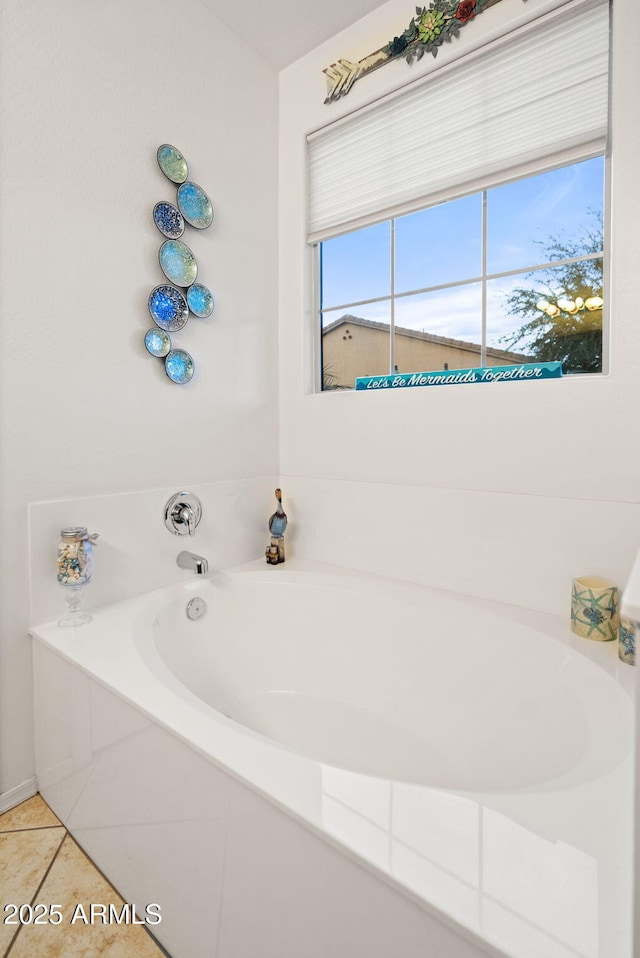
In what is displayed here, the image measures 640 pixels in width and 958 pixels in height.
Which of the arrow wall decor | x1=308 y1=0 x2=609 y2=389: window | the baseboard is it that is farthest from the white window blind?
the baseboard

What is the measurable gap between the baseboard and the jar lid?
74 centimetres

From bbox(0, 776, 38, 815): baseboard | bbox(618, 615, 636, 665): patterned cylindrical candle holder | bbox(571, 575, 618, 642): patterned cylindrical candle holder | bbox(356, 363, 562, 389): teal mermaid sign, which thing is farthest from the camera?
bbox(356, 363, 562, 389): teal mermaid sign

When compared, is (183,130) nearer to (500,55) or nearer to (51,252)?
(51,252)

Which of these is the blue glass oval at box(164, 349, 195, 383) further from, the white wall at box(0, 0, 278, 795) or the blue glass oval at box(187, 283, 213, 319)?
the blue glass oval at box(187, 283, 213, 319)

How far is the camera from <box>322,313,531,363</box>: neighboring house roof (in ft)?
5.52

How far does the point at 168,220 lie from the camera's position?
5.59ft

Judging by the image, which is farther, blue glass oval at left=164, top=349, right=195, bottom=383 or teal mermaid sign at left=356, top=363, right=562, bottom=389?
blue glass oval at left=164, top=349, right=195, bottom=383

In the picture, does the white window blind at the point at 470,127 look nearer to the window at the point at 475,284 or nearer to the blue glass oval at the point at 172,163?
the window at the point at 475,284

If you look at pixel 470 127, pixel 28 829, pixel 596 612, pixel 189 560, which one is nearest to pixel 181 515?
pixel 189 560

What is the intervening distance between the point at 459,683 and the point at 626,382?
983 mm

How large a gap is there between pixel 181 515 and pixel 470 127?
65.5 inches

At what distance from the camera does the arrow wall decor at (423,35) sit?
5.26 ft

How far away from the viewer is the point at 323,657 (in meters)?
1.74

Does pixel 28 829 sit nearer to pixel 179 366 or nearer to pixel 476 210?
pixel 179 366
